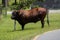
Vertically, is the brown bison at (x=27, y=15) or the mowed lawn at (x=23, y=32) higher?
the brown bison at (x=27, y=15)

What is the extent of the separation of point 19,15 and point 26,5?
60.0 feet

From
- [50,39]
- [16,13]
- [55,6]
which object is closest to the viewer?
[50,39]

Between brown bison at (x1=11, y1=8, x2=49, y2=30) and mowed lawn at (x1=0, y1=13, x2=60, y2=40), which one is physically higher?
brown bison at (x1=11, y1=8, x2=49, y2=30)

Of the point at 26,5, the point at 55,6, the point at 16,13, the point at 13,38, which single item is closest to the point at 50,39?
the point at 13,38

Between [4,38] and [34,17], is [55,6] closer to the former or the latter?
[34,17]

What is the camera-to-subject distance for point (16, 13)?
2008cm

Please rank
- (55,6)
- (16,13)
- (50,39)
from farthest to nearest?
1. (55,6)
2. (16,13)
3. (50,39)

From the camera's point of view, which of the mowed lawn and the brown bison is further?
the brown bison

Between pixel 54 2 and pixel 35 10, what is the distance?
118 feet

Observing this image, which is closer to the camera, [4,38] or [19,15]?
[4,38]

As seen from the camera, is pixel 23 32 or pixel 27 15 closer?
pixel 23 32

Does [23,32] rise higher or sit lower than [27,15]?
lower

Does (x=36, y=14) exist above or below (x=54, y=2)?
above

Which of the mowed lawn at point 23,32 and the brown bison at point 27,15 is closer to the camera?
the mowed lawn at point 23,32
